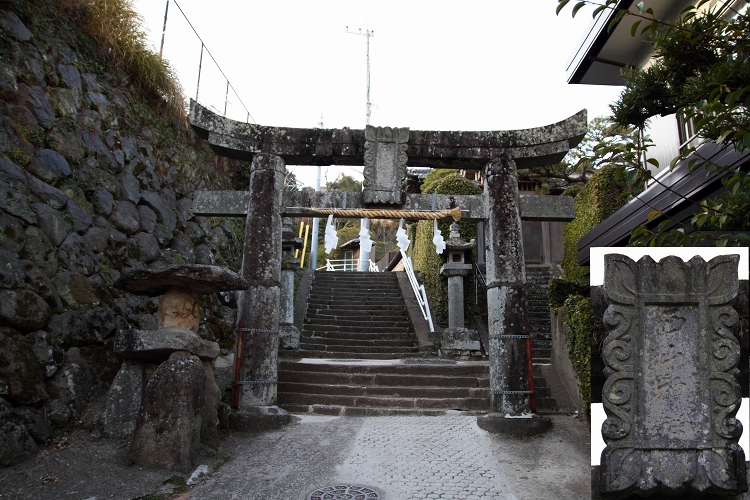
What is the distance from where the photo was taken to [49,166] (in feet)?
22.8

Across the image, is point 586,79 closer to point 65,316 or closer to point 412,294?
point 412,294

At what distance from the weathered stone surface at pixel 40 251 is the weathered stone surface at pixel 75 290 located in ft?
0.51

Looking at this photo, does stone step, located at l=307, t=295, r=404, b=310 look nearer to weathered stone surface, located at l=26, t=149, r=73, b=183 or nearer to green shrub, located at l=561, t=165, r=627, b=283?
green shrub, located at l=561, t=165, r=627, b=283

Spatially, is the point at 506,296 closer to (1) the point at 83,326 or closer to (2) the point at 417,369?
(2) the point at 417,369

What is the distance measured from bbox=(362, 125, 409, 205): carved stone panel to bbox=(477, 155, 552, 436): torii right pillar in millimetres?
1359

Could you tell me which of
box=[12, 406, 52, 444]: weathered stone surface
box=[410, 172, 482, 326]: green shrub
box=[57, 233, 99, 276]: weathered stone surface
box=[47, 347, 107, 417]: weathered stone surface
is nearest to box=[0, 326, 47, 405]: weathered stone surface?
box=[12, 406, 52, 444]: weathered stone surface

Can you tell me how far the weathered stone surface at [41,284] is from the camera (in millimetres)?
5973

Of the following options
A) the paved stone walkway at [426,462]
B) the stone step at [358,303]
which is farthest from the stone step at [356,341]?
the paved stone walkway at [426,462]

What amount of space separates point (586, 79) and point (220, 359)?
31.8 ft

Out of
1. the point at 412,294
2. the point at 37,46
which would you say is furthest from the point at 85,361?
the point at 412,294

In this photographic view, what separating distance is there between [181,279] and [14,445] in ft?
7.36

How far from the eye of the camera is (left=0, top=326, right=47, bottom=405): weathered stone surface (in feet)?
17.3

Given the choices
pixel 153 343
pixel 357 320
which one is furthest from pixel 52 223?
pixel 357 320

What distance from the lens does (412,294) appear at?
628 inches
